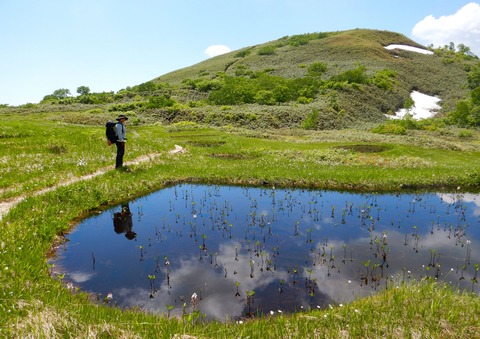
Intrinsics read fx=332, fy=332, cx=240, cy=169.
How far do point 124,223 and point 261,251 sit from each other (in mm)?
6803

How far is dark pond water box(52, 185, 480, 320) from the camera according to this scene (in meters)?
9.41

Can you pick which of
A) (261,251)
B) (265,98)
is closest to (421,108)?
(265,98)

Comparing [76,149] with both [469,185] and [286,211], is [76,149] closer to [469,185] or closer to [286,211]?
[286,211]

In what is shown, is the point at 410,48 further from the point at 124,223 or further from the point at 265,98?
the point at 124,223

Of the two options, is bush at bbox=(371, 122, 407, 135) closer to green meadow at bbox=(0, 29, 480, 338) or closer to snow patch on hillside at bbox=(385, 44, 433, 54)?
green meadow at bbox=(0, 29, 480, 338)

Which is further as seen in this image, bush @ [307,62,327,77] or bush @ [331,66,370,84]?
bush @ [307,62,327,77]

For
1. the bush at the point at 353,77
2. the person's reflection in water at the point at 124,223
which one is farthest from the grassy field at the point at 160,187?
the bush at the point at 353,77

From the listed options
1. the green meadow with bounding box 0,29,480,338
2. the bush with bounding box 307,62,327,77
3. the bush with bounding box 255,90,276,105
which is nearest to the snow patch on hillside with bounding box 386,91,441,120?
the green meadow with bounding box 0,29,480,338

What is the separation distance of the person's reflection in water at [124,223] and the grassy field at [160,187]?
142cm

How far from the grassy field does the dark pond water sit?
3.13 ft

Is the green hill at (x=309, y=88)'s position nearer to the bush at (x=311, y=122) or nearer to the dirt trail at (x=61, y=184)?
the bush at (x=311, y=122)

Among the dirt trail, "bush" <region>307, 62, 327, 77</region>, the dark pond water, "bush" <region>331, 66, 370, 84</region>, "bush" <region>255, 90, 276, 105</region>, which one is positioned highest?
"bush" <region>307, 62, 327, 77</region>

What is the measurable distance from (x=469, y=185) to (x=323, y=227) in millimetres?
14907

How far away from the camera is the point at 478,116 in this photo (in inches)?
3187
